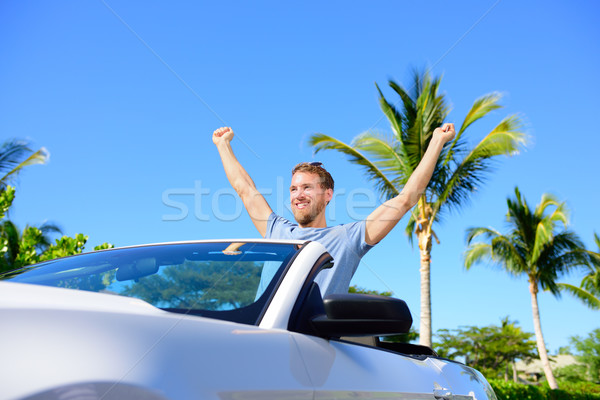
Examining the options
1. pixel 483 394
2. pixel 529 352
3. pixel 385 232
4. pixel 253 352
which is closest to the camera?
pixel 253 352

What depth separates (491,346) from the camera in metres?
47.9

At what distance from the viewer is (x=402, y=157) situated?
1334 cm

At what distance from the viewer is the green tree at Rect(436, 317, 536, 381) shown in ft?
154

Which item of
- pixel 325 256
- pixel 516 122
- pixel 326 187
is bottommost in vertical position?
pixel 325 256

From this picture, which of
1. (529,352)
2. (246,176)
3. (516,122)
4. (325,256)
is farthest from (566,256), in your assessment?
(529,352)

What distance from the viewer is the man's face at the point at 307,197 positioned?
11.2 feet

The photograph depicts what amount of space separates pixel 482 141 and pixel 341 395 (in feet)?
41.1

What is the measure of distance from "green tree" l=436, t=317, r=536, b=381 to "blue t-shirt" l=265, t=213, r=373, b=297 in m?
46.8

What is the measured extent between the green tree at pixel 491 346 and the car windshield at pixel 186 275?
158 ft

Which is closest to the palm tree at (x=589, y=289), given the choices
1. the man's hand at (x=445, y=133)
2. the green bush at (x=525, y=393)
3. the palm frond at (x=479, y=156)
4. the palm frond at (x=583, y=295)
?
the palm frond at (x=583, y=295)

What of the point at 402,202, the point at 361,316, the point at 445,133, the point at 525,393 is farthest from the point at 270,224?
the point at 525,393

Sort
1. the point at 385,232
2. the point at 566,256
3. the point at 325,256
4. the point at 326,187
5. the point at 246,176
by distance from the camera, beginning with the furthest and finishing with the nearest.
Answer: the point at 566,256, the point at 246,176, the point at 326,187, the point at 385,232, the point at 325,256

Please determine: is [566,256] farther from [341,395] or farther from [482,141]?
[341,395]

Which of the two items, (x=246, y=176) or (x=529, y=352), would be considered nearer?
(x=246, y=176)
